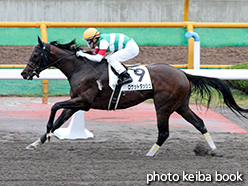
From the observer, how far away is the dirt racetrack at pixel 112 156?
4551 millimetres

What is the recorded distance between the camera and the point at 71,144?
20.9ft

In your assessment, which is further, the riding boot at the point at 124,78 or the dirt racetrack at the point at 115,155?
the riding boot at the point at 124,78

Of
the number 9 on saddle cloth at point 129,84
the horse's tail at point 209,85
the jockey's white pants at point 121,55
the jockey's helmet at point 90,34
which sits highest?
the jockey's helmet at point 90,34

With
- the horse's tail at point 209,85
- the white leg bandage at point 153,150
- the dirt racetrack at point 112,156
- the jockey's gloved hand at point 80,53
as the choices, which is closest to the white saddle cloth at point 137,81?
the jockey's gloved hand at point 80,53

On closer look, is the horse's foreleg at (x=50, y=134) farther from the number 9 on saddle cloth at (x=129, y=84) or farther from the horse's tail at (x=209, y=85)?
the horse's tail at (x=209, y=85)

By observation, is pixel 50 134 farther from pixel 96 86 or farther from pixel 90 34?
pixel 90 34

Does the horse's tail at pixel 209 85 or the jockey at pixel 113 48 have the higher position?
the jockey at pixel 113 48

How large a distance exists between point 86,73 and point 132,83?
0.67m

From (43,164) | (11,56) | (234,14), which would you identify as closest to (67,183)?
(43,164)

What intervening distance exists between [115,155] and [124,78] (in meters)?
1.08

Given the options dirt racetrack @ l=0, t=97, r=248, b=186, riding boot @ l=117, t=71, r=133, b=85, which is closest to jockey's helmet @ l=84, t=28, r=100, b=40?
riding boot @ l=117, t=71, r=133, b=85

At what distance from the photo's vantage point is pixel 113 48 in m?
5.98

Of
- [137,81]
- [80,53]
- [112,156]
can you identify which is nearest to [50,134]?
[112,156]

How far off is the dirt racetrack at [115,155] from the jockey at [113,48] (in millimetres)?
1169
